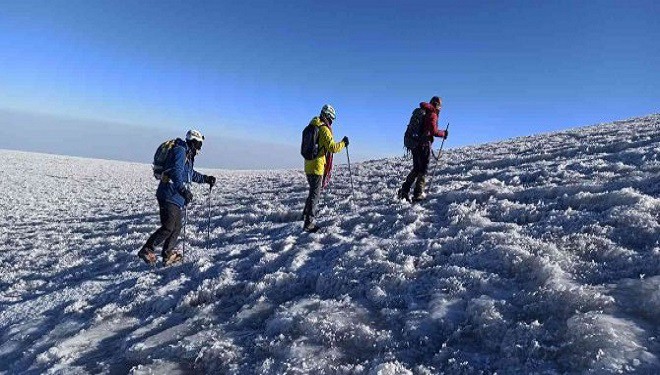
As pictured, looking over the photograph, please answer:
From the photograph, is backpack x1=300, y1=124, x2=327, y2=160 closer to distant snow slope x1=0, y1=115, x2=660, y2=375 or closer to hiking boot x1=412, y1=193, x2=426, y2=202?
distant snow slope x1=0, y1=115, x2=660, y2=375

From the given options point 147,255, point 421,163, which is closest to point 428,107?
point 421,163

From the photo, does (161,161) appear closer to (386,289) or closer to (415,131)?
(386,289)

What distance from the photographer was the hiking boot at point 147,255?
10609 millimetres

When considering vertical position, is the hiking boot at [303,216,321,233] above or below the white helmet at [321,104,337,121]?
below

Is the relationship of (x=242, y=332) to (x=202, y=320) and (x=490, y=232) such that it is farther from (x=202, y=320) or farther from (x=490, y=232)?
(x=490, y=232)

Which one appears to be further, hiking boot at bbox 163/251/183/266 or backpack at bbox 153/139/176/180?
hiking boot at bbox 163/251/183/266

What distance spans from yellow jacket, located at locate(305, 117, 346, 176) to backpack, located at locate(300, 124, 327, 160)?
0.09 meters

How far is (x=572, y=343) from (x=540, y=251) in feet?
8.37

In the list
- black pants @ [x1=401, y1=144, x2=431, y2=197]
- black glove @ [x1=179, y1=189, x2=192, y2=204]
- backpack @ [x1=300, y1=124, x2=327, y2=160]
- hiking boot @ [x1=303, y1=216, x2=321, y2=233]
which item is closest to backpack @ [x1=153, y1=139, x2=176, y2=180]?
black glove @ [x1=179, y1=189, x2=192, y2=204]

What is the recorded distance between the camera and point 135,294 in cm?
917

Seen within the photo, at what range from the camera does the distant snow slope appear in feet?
17.7

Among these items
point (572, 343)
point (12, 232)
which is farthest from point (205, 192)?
point (572, 343)

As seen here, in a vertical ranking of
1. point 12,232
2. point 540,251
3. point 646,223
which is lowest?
point 12,232

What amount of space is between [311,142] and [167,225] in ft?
12.6
